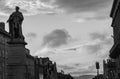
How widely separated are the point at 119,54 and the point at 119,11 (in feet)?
33.5

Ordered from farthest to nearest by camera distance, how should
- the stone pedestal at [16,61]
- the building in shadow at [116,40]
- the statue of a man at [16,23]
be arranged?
the building in shadow at [116,40]
the statue of a man at [16,23]
the stone pedestal at [16,61]

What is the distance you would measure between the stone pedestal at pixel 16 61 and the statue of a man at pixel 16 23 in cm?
68

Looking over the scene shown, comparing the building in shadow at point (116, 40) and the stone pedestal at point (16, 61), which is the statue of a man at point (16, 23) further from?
the building in shadow at point (116, 40)

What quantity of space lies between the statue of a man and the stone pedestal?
2.23 ft

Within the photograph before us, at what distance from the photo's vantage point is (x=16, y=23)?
25969 millimetres

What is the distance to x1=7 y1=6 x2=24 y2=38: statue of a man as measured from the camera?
25906 mm

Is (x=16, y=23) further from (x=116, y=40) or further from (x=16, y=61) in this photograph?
(x=116, y=40)

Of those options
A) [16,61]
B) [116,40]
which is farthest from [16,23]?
[116,40]

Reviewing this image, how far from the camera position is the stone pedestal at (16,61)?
83.7 feet

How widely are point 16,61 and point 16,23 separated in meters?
2.50

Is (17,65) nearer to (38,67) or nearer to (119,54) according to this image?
(119,54)

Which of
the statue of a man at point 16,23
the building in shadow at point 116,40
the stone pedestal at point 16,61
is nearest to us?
the stone pedestal at point 16,61

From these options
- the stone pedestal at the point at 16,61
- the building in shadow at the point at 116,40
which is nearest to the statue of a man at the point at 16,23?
the stone pedestal at the point at 16,61

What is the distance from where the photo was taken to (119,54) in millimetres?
88000
